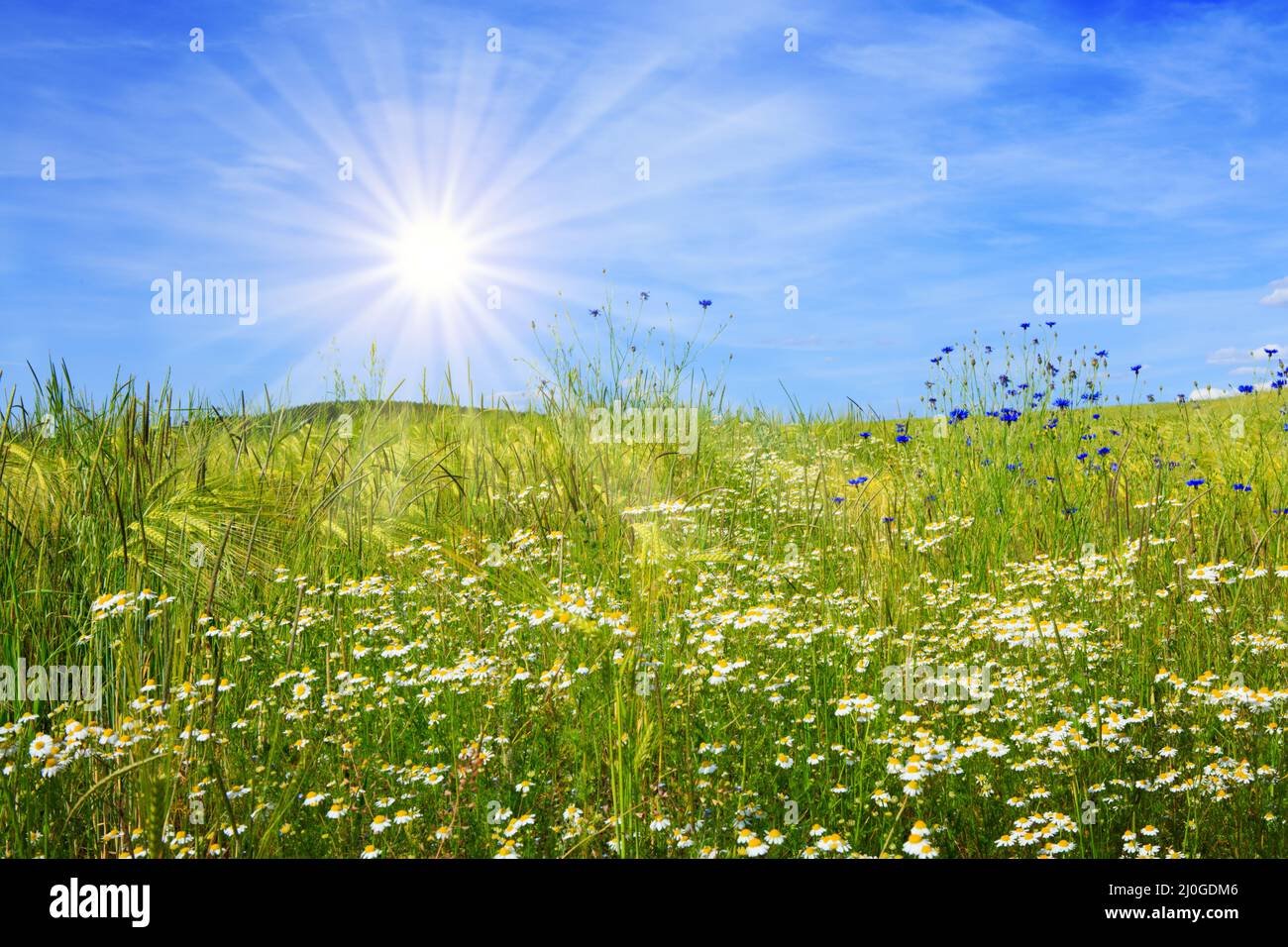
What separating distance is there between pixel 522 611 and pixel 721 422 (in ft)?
18.3

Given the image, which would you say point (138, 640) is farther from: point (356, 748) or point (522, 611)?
point (522, 611)

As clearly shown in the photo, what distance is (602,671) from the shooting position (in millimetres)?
3014

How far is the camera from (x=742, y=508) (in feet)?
20.1

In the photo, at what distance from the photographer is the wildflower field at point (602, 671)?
2574 mm

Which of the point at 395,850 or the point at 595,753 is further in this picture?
the point at 595,753

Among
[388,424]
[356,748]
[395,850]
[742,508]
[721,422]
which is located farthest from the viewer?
[721,422]

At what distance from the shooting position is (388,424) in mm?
7574

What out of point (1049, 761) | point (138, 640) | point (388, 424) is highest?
point (388, 424)

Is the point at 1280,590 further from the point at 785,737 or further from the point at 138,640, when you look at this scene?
the point at 138,640

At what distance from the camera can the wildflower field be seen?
8.45 feet

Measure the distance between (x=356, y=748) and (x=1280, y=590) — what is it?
14.1 feet

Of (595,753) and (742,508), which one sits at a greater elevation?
(742,508)
